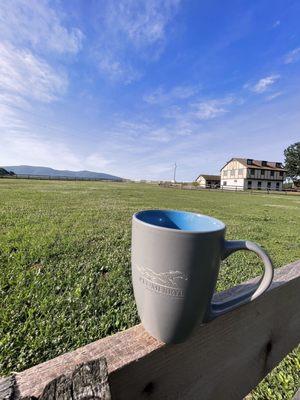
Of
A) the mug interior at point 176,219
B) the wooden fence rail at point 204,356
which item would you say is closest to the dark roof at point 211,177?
the wooden fence rail at point 204,356

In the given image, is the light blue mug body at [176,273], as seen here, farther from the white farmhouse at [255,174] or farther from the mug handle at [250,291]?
the white farmhouse at [255,174]

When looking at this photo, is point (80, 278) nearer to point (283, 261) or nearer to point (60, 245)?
point (60, 245)

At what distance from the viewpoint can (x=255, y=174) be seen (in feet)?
194

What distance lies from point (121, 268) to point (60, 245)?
39.7 inches

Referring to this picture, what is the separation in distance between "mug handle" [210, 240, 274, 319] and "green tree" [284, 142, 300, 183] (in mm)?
71195

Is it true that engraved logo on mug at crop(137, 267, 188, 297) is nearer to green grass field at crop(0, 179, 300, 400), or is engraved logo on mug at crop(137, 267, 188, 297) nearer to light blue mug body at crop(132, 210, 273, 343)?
light blue mug body at crop(132, 210, 273, 343)

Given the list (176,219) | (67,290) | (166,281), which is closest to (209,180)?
(67,290)

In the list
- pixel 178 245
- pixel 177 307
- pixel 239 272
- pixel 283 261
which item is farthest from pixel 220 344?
pixel 283 261

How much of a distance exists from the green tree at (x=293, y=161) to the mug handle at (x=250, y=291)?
71.2 meters

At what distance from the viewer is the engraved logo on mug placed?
60cm

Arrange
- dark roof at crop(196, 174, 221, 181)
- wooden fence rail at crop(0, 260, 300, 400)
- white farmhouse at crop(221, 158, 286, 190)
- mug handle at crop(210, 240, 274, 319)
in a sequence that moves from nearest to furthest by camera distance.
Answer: wooden fence rail at crop(0, 260, 300, 400), mug handle at crop(210, 240, 274, 319), white farmhouse at crop(221, 158, 286, 190), dark roof at crop(196, 174, 221, 181)

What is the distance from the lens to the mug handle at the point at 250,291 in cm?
69

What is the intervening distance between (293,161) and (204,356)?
7204cm

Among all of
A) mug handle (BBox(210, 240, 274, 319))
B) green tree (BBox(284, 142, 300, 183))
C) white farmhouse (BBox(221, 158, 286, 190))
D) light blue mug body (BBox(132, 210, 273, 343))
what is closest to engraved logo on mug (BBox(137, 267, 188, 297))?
light blue mug body (BBox(132, 210, 273, 343))
